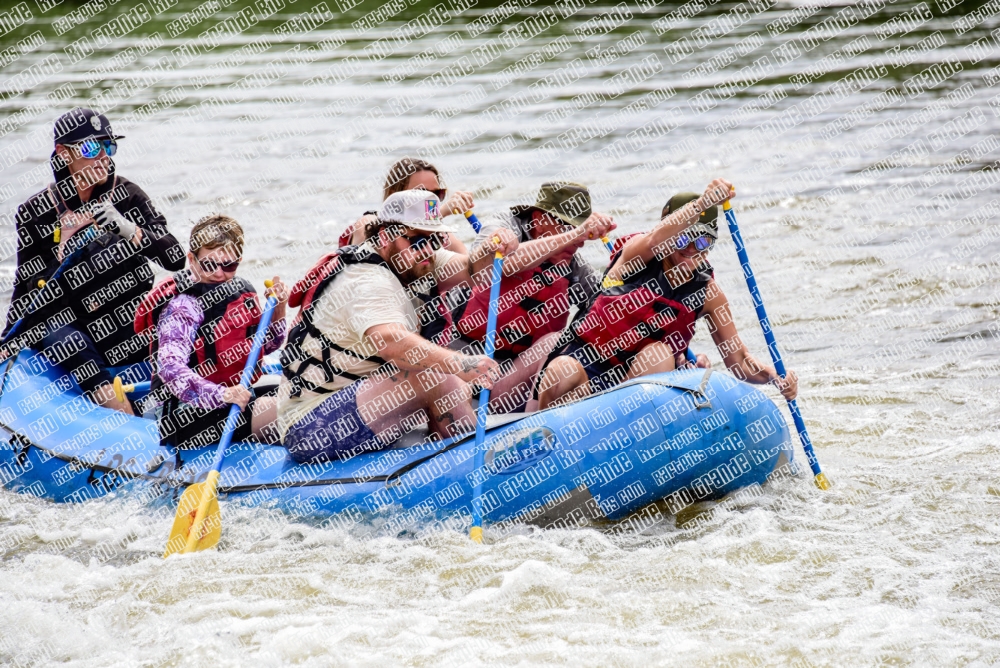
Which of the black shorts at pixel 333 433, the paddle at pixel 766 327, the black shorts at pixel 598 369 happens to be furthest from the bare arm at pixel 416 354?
the paddle at pixel 766 327

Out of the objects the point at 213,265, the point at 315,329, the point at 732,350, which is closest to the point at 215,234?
the point at 213,265

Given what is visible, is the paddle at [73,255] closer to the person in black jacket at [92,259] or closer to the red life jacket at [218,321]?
the person in black jacket at [92,259]

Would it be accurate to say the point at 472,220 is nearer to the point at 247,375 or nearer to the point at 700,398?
the point at 247,375

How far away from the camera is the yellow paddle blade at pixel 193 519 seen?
16.1ft

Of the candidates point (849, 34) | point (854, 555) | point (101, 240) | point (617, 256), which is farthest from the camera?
point (849, 34)

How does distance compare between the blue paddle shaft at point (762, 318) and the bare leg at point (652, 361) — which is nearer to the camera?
the blue paddle shaft at point (762, 318)

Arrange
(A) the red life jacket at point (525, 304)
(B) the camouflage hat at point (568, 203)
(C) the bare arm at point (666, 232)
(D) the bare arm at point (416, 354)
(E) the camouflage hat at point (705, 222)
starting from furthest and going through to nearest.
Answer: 1. (A) the red life jacket at point (525, 304)
2. (B) the camouflage hat at point (568, 203)
3. (E) the camouflage hat at point (705, 222)
4. (C) the bare arm at point (666, 232)
5. (D) the bare arm at point (416, 354)

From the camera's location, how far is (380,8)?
23812mm

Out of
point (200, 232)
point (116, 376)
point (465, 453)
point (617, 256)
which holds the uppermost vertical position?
point (200, 232)

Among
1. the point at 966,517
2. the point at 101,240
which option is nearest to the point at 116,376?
the point at 101,240

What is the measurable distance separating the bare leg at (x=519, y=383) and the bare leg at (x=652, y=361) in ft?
1.71

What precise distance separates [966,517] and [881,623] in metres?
1.18

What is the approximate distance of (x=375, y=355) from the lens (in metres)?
4.68

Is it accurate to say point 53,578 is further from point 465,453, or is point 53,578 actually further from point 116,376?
point 465,453
